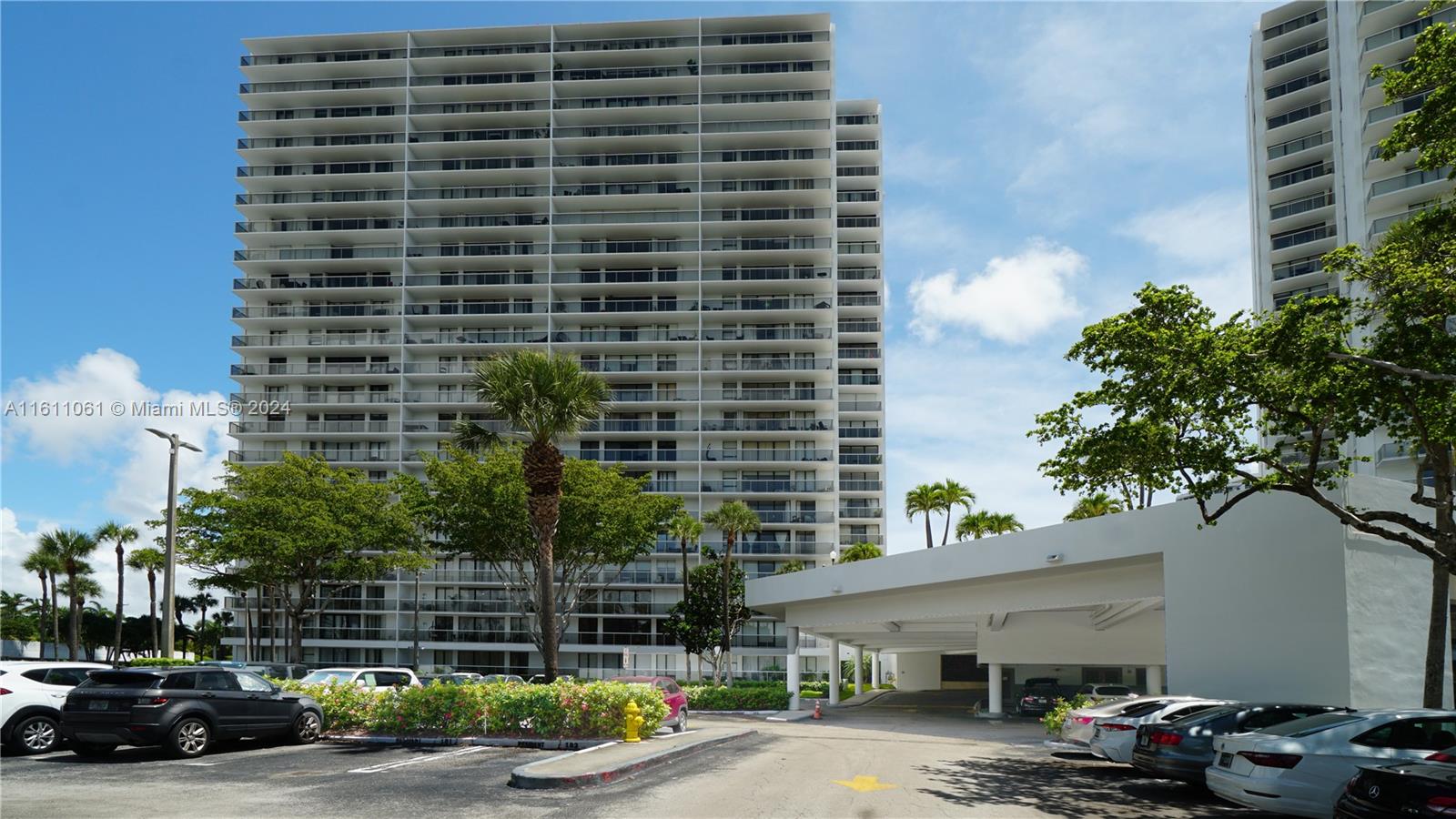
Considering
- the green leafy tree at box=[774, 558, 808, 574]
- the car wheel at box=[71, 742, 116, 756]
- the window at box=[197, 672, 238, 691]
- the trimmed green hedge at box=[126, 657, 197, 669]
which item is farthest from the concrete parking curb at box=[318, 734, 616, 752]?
the green leafy tree at box=[774, 558, 808, 574]

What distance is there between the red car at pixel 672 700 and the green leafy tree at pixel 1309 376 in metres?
12.1

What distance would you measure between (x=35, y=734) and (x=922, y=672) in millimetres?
69376

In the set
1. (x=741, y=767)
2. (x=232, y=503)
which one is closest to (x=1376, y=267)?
(x=741, y=767)

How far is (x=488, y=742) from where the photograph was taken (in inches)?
947

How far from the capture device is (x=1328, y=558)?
78.2 feet

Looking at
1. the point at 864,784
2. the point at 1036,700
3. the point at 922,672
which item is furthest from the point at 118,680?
the point at 922,672

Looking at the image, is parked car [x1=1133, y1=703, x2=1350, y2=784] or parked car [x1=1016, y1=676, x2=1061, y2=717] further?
parked car [x1=1016, y1=676, x2=1061, y2=717]

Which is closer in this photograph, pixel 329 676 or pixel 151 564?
pixel 329 676

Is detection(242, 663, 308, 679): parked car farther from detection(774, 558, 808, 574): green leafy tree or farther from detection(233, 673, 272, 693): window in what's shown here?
detection(774, 558, 808, 574): green leafy tree

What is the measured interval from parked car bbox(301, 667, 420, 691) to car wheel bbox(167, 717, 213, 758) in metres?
6.22

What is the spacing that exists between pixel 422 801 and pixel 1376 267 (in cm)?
1818

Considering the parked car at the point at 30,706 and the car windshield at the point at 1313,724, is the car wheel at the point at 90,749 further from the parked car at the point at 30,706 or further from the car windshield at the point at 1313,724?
the car windshield at the point at 1313,724

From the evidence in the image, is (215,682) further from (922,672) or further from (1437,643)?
(922,672)

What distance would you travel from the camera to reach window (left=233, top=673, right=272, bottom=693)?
72.1ft
